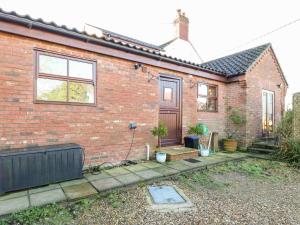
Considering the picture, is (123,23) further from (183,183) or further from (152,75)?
(183,183)

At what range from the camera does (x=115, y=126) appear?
5.54m

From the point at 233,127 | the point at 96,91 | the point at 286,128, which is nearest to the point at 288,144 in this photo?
the point at 286,128

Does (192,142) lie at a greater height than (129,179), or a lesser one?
greater

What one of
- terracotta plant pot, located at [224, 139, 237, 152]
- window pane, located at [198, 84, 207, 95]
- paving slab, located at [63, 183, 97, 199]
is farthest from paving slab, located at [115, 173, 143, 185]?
terracotta plant pot, located at [224, 139, 237, 152]

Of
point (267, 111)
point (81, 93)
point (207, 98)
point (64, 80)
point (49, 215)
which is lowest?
point (49, 215)

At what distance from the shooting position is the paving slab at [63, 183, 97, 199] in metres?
3.45

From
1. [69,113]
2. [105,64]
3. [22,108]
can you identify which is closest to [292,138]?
[105,64]

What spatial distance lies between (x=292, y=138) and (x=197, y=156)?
133 inches

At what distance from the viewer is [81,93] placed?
5.02m

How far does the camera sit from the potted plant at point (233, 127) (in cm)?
815

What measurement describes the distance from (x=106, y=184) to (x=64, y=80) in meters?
2.66

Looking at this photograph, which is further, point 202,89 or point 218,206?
point 202,89

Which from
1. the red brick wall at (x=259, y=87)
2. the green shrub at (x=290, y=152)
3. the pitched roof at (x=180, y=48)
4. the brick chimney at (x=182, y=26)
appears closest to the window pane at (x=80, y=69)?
the red brick wall at (x=259, y=87)

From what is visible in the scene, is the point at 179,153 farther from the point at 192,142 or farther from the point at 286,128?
the point at 286,128
